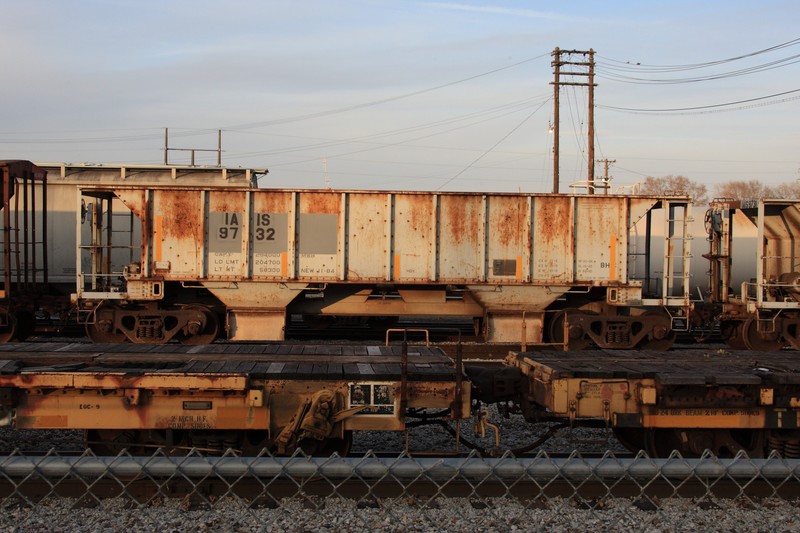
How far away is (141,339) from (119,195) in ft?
9.95

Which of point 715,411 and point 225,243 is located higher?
point 225,243

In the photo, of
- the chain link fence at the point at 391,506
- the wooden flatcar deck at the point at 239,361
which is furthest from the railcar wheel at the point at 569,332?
the chain link fence at the point at 391,506

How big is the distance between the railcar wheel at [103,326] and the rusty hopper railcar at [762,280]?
1331cm

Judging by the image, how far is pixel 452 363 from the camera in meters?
7.28

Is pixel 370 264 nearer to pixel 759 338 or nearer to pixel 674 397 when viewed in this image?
pixel 759 338

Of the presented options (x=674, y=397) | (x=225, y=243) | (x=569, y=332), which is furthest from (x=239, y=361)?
(x=569, y=332)

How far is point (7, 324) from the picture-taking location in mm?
14328

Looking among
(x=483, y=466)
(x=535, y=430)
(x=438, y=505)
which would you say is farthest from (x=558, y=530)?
(x=535, y=430)

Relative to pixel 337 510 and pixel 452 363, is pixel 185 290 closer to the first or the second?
pixel 452 363

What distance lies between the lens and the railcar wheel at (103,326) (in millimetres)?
14547

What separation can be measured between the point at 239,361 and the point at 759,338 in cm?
1258

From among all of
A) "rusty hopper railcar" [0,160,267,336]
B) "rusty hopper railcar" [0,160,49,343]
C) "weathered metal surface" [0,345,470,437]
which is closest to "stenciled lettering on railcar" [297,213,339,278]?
"rusty hopper railcar" [0,160,267,336]

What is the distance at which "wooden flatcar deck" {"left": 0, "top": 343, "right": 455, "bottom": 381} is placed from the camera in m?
6.55

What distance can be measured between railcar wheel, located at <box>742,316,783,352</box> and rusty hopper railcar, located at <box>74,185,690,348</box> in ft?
5.32
